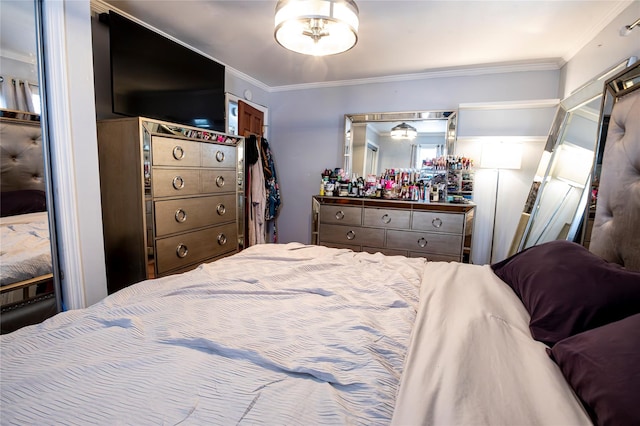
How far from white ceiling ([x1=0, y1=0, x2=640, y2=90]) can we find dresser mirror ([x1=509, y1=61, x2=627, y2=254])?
0.50m

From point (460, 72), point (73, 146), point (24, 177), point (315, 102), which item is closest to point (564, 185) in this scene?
point (460, 72)

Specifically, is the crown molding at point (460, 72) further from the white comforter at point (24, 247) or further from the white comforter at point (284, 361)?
the white comforter at point (24, 247)

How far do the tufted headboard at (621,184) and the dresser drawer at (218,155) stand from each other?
8.41 feet

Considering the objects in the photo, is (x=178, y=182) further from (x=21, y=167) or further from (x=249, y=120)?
(x=249, y=120)

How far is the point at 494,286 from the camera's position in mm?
1255

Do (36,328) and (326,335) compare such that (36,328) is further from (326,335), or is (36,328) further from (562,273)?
(562,273)

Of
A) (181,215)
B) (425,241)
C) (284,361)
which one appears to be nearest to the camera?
(284,361)

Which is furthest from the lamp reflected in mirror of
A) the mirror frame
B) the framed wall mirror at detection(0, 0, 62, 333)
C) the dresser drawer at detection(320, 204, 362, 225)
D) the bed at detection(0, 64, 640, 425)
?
the framed wall mirror at detection(0, 0, 62, 333)

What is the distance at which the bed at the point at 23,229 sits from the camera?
1437 mm

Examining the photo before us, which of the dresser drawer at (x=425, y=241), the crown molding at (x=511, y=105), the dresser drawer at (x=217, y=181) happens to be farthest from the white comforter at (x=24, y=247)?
the crown molding at (x=511, y=105)

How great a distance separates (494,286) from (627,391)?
2.40 feet

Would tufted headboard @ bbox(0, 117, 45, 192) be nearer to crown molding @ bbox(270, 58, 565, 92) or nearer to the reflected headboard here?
the reflected headboard

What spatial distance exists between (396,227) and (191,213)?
1855 mm

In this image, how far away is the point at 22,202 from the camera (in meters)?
1.49
